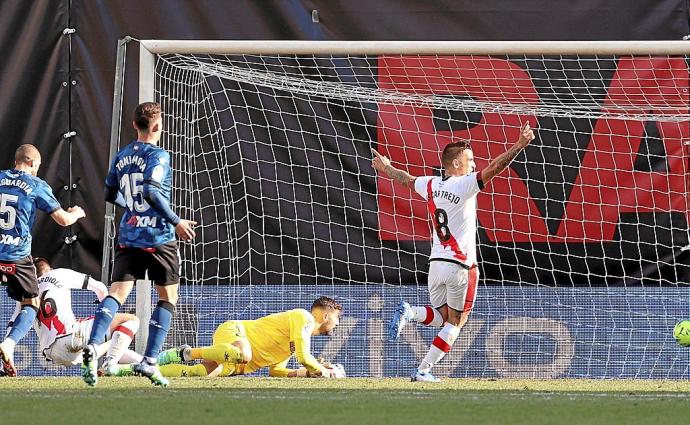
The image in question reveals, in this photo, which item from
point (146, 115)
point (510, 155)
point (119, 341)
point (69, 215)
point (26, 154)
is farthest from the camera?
point (26, 154)

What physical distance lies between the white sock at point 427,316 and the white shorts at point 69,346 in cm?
215

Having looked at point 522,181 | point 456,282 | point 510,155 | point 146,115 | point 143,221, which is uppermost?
point 522,181

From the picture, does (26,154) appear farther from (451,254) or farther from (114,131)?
(451,254)

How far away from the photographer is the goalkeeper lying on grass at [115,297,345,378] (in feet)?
26.7

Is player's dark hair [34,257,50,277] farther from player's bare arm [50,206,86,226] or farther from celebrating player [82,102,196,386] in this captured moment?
celebrating player [82,102,196,386]

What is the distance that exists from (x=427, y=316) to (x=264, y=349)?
1149 mm

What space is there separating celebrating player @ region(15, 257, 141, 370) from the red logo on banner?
8.76 ft

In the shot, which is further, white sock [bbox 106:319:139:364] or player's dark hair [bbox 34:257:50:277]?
player's dark hair [bbox 34:257:50:277]

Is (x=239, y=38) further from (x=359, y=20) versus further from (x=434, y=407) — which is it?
(x=434, y=407)

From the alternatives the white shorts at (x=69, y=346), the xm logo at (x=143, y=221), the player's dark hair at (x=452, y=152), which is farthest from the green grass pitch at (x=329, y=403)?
the player's dark hair at (x=452, y=152)

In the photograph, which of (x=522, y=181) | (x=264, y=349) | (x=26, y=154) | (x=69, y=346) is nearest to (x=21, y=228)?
(x=26, y=154)

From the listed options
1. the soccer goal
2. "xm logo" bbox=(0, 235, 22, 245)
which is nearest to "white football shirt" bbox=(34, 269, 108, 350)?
"xm logo" bbox=(0, 235, 22, 245)

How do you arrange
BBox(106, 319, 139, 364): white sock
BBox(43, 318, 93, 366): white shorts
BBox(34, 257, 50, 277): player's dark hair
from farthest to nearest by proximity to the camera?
BBox(34, 257, 50, 277): player's dark hair
BBox(43, 318, 93, 366): white shorts
BBox(106, 319, 139, 364): white sock

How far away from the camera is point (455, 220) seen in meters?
7.94
